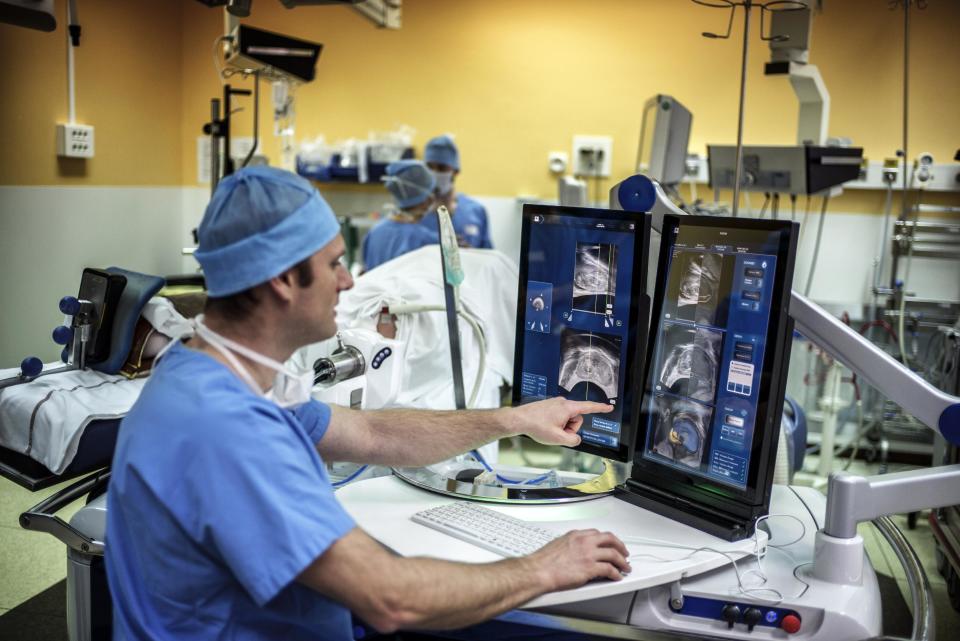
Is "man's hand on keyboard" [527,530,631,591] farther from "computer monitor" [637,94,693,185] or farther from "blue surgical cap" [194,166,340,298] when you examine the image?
"computer monitor" [637,94,693,185]

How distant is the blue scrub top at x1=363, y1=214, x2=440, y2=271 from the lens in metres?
4.13

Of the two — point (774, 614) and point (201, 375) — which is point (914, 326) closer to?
point (774, 614)

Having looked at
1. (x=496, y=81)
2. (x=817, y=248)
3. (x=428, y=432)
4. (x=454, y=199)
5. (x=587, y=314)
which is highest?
(x=496, y=81)

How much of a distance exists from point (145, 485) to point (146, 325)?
1.05 m

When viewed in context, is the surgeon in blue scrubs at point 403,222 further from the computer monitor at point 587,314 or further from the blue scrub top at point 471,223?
the computer monitor at point 587,314

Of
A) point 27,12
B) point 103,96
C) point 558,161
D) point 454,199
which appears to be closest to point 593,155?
point 558,161

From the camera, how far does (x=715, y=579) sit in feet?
4.50

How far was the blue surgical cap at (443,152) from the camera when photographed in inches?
182

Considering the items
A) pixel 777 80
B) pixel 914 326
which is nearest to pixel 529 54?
pixel 777 80

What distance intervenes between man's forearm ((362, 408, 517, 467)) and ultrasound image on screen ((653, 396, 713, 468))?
0.96 feet

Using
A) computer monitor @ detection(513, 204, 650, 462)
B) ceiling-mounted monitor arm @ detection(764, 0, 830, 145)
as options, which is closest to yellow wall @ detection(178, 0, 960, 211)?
ceiling-mounted monitor arm @ detection(764, 0, 830, 145)

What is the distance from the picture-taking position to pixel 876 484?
51.8 inches

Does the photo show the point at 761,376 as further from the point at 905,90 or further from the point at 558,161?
the point at 558,161

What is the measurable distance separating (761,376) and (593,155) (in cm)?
368
